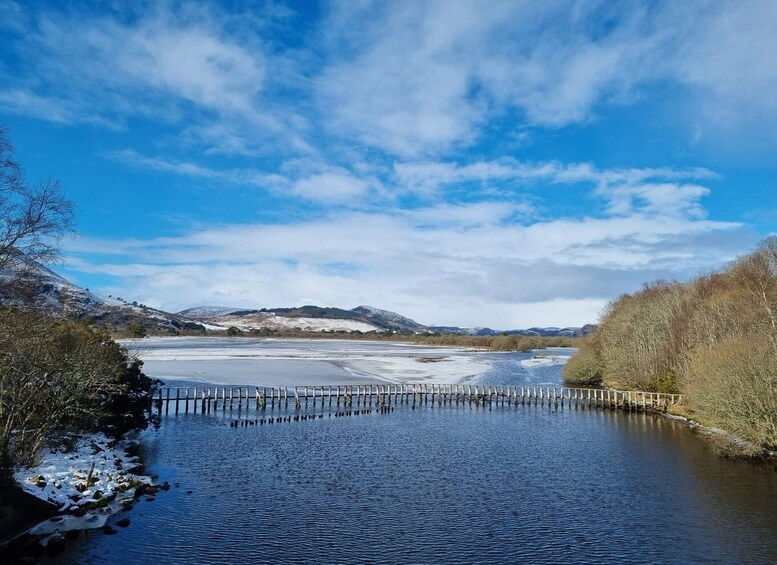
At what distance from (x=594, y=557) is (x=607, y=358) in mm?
47106

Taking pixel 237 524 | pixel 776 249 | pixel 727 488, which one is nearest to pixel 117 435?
pixel 237 524

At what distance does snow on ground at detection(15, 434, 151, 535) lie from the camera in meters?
17.4

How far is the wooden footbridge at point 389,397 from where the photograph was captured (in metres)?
43.6

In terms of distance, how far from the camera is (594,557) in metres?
15.4

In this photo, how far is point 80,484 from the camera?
1942cm

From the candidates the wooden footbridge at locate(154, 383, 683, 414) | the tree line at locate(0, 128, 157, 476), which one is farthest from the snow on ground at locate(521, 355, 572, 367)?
the tree line at locate(0, 128, 157, 476)

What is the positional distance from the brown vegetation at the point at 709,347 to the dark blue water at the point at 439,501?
2.84 meters

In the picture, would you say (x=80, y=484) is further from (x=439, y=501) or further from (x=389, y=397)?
(x=389, y=397)

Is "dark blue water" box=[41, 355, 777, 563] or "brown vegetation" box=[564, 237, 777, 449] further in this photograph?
"brown vegetation" box=[564, 237, 777, 449]

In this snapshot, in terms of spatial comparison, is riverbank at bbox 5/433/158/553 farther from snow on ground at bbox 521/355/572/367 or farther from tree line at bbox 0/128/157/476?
snow on ground at bbox 521/355/572/367

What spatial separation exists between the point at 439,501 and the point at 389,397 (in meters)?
28.0

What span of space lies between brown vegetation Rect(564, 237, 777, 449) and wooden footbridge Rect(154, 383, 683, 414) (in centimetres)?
323

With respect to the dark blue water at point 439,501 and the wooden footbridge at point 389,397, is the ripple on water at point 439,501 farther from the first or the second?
Answer: the wooden footbridge at point 389,397

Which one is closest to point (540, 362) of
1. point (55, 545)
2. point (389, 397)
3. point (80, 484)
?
point (389, 397)
